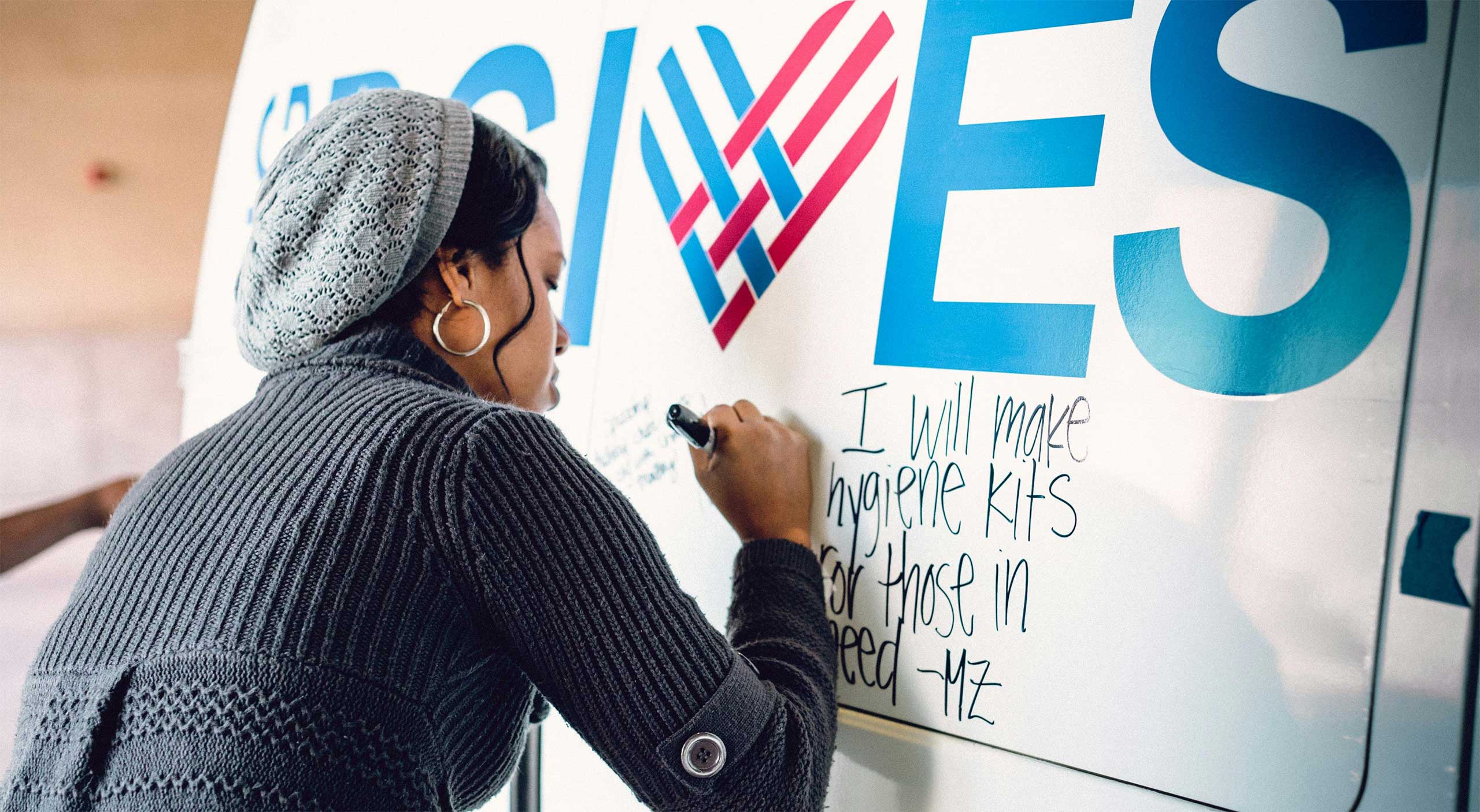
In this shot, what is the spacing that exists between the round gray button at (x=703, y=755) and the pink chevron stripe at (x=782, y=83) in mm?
587

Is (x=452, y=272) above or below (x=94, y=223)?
below

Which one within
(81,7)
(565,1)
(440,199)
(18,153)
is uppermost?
(81,7)

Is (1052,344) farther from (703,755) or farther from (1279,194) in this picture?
(703,755)

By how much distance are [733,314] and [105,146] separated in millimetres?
5191

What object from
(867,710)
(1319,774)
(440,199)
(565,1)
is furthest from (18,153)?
(1319,774)

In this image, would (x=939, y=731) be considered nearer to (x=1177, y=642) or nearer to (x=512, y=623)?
(x=1177, y=642)

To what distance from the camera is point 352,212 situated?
866mm

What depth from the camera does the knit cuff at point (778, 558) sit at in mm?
937

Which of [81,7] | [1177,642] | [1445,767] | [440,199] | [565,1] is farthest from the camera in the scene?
[81,7]

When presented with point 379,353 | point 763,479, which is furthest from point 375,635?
point 763,479

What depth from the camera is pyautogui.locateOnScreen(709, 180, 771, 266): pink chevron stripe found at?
1041 mm

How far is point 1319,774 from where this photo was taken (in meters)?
0.71

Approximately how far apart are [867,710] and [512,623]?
37 centimetres

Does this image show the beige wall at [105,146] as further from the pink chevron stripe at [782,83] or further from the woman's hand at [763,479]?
the woman's hand at [763,479]
